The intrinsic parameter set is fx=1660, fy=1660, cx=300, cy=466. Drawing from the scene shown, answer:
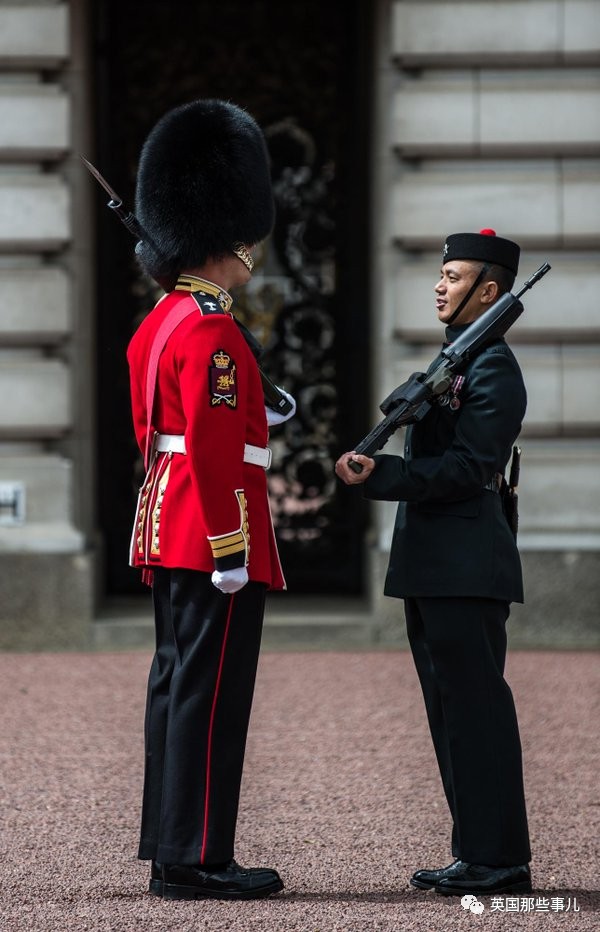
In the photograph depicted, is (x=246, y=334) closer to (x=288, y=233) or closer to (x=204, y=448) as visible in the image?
(x=204, y=448)

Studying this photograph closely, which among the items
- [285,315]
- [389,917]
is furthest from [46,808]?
[285,315]

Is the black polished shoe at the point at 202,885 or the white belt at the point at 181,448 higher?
the white belt at the point at 181,448

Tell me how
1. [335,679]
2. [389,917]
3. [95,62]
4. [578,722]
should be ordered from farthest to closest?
[95,62]
[335,679]
[578,722]
[389,917]

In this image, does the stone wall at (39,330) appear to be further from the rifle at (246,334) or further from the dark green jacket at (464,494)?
the dark green jacket at (464,494)

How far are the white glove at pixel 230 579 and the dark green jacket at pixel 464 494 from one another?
1.40ft

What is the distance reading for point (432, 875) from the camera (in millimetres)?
4402

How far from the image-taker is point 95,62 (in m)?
9.02

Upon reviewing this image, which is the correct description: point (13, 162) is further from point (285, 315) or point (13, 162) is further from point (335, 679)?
point (335, 679)

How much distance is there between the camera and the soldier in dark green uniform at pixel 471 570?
4301mm

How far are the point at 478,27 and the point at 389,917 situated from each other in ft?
17.7

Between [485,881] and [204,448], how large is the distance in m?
1.33

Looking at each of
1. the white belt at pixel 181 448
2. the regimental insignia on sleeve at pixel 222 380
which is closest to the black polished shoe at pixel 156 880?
the white belt at pixel 181 448

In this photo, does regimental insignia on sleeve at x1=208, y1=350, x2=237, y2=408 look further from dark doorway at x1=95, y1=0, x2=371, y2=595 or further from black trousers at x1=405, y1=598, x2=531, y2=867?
dark doorway at x1=95, y1=0, x2=371, y2=595

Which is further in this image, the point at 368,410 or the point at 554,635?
the point at 368,410
